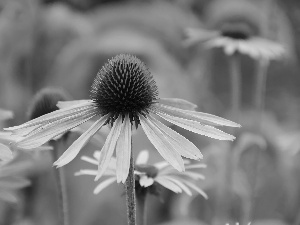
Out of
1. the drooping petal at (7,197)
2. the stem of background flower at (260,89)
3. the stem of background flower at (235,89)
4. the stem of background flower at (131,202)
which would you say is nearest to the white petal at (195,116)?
the stem of background flower at (131,202)

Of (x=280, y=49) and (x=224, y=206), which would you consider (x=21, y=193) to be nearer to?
(x=224, y=206)

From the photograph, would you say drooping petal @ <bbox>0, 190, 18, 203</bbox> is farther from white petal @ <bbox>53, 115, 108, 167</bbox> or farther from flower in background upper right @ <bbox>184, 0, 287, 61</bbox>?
flower in background upper right @ <bbox>184, 0, 287, 61</bbox>

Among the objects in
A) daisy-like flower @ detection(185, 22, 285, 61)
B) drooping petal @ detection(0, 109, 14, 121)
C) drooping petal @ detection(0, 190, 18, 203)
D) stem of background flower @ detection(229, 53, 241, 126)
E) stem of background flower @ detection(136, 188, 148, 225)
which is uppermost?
daisy-like flower @ detection(185, 22, 285, 61)

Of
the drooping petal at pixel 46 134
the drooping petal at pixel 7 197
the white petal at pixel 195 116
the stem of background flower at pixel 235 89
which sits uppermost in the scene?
the stem of background flower at pixel 235 89

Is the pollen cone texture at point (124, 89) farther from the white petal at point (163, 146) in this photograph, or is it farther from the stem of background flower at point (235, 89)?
the stem of background flower at point (235, 89)

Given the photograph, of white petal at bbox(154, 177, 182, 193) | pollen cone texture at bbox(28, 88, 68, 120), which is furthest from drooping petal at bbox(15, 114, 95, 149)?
pollen cone texture at bbox(28, 88, 68, 120)

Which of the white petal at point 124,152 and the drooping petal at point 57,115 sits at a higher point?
the drooping petal at point 57,115
